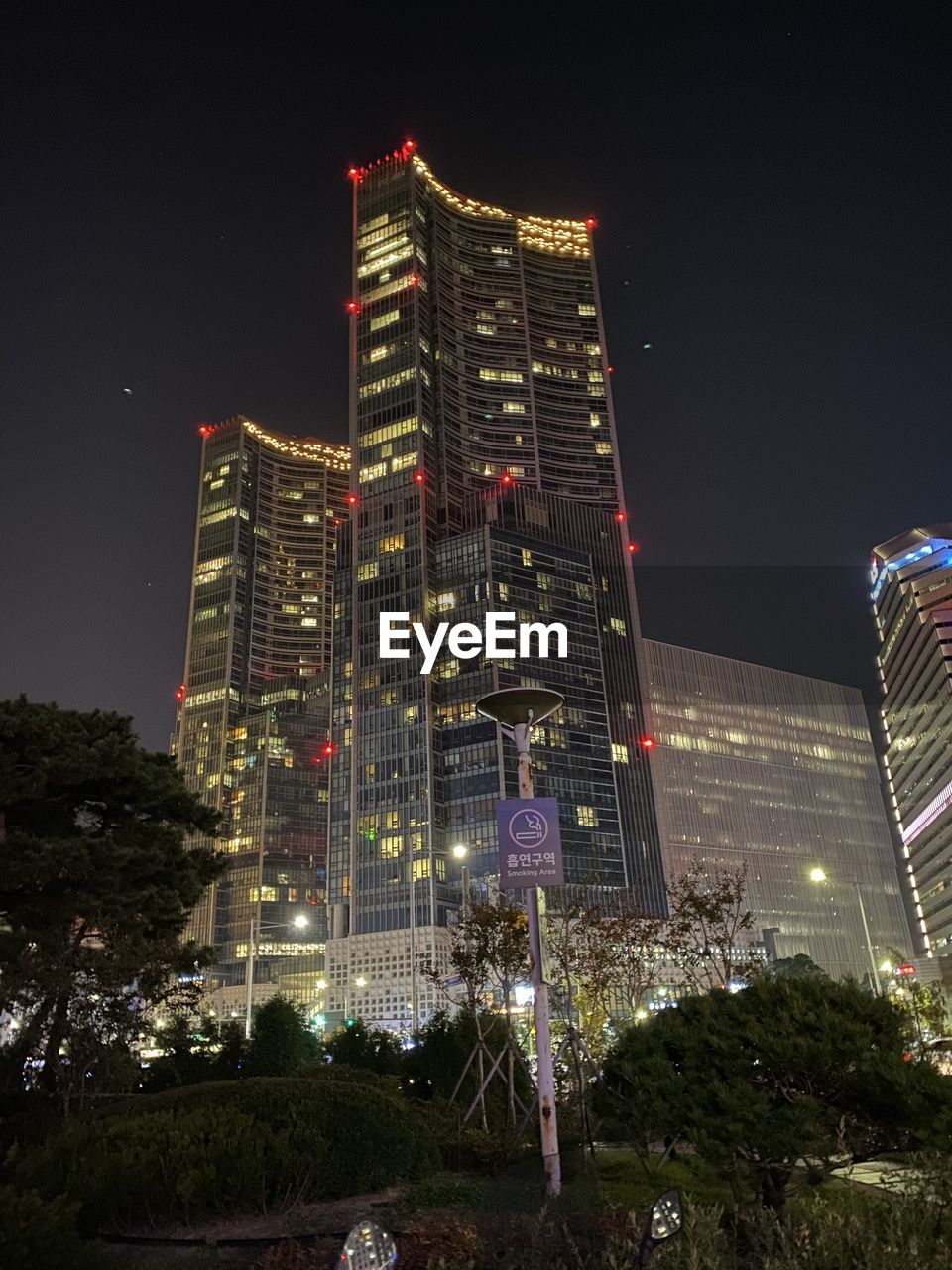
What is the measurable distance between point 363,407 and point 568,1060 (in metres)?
131

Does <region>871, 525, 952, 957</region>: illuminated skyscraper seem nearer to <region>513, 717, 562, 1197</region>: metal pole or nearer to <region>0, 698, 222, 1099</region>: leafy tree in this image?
<region>0, 698, 222, 1099</region>: leafy tree

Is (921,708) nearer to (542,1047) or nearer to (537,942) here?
(537,942)

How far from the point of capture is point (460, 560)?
429 ft

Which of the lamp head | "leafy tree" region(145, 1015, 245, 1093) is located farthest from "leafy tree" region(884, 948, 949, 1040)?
"leafy tree" region(145, 1015, 245, 1093)

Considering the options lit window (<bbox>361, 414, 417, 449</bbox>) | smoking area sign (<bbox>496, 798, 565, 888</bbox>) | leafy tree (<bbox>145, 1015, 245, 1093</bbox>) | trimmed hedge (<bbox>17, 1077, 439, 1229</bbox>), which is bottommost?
trimmed hedge (<bbox>17, 1077, 439, 1229</bbox>)

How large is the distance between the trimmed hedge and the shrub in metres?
2.20

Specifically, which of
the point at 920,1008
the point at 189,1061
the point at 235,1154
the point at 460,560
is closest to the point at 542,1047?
the point at 235,1154

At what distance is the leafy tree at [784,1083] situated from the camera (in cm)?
1090

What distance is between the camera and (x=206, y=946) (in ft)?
80.8

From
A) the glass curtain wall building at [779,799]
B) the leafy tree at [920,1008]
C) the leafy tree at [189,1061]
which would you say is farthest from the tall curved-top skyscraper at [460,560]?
the leafy tree at [189,1061]

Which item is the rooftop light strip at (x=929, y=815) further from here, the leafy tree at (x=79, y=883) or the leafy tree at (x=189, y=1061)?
the leafy tree at (x=79, y=883)

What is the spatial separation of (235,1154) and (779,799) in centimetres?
15435

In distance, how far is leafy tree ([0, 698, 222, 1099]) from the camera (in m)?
19.6

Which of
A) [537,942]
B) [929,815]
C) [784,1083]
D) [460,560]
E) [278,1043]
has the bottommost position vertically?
[784,1083]
